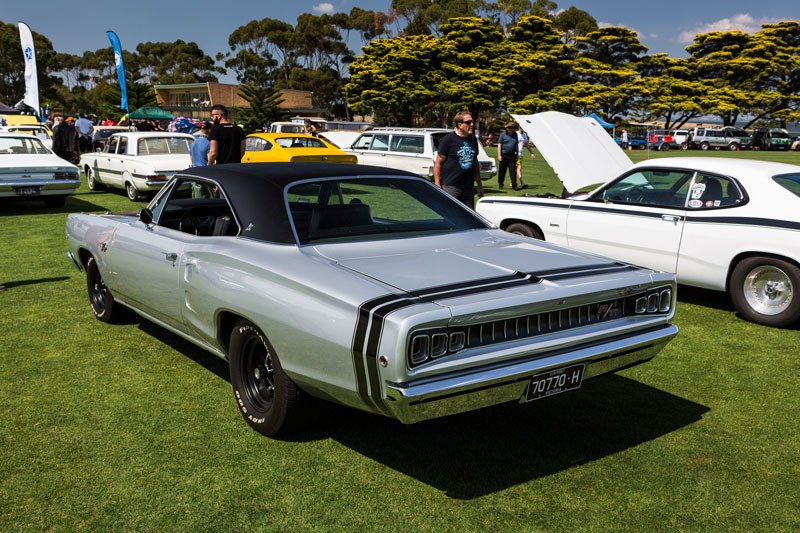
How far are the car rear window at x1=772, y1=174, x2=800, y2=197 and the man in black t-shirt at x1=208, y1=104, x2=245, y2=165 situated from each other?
6.66 metres

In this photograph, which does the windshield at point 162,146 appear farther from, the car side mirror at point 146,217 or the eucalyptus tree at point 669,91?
the eucalyptus tree at point 669,91

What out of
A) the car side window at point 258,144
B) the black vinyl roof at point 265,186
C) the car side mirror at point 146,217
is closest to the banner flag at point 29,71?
the car side window at point 258,144

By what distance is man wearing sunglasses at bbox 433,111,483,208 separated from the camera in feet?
26.2

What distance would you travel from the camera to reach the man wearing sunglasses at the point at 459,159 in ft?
26.2

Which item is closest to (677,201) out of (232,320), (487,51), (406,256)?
(406,256)

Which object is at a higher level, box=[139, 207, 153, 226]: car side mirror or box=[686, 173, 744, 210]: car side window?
box=[686, 173, 744, 210]: car side window

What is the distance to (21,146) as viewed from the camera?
42.5 ft

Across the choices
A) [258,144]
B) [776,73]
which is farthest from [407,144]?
[776,73]

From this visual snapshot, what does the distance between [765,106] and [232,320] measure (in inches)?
2425

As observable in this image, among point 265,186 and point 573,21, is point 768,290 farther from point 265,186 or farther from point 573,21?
point 573,21

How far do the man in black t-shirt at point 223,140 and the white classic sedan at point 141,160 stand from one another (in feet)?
12.6

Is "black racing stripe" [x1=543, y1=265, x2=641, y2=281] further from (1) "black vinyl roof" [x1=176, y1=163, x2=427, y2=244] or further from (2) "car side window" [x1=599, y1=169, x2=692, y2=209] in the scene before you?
(2) "car side window" [x1=599, y1=169, x2=692, y2=209]

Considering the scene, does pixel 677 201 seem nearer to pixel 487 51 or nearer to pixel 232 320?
pixel 232 320

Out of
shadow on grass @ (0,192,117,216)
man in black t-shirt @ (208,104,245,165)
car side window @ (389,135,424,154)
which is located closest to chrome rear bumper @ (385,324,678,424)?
man in black t-shirt @ (208,104,245,165)
